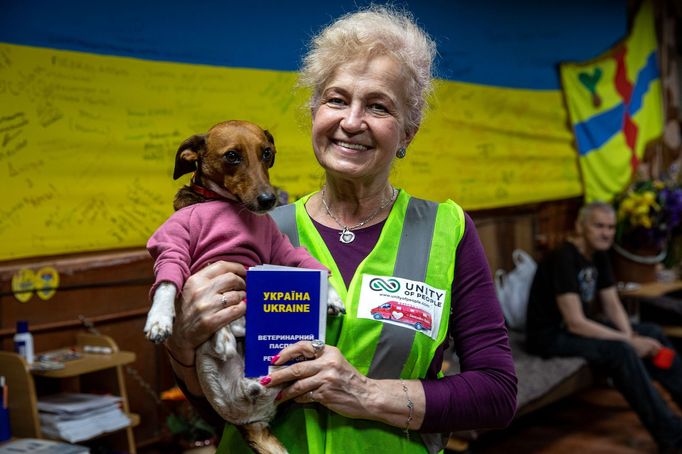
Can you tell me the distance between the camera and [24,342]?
2842mm

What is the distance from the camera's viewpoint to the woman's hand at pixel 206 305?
4.23 feet

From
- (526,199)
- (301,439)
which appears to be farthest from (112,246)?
(526,199)

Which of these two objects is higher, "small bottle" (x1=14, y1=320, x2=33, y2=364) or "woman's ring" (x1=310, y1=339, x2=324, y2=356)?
"woman's ring" (x1=310, y1=339, x2=324, y2=356)

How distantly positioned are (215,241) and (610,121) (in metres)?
6.11

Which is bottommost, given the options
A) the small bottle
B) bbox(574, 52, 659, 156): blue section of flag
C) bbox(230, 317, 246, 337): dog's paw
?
the small bottle

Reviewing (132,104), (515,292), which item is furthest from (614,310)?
(132,104)

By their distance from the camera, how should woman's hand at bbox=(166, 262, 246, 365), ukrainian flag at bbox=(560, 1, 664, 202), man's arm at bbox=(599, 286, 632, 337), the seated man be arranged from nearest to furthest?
woman's hand at bbox=(166, 262, 246, 365) → the seated man → man's arm at bbox=(599, 286, 632, 337) → ukrainian flag at bbox=(560, 1, 664, 202)

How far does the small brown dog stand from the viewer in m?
1.31

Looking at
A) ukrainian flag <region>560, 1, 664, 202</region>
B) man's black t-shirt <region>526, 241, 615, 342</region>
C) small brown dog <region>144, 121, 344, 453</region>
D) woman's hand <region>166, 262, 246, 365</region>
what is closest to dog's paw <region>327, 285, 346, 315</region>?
small brown dog <region>144, 121, 344, 453</region>

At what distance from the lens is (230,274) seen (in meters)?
1.33

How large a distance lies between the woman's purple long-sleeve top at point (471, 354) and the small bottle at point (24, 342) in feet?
5.69

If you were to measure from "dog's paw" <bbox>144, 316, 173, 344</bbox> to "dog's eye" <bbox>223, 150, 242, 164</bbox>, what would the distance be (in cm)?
35

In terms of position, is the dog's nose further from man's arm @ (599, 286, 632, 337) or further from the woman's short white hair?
man's arm @ (599, 286, 632, 337)

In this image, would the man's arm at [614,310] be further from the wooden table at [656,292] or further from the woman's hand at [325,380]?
the woman's hand at [325,380]
